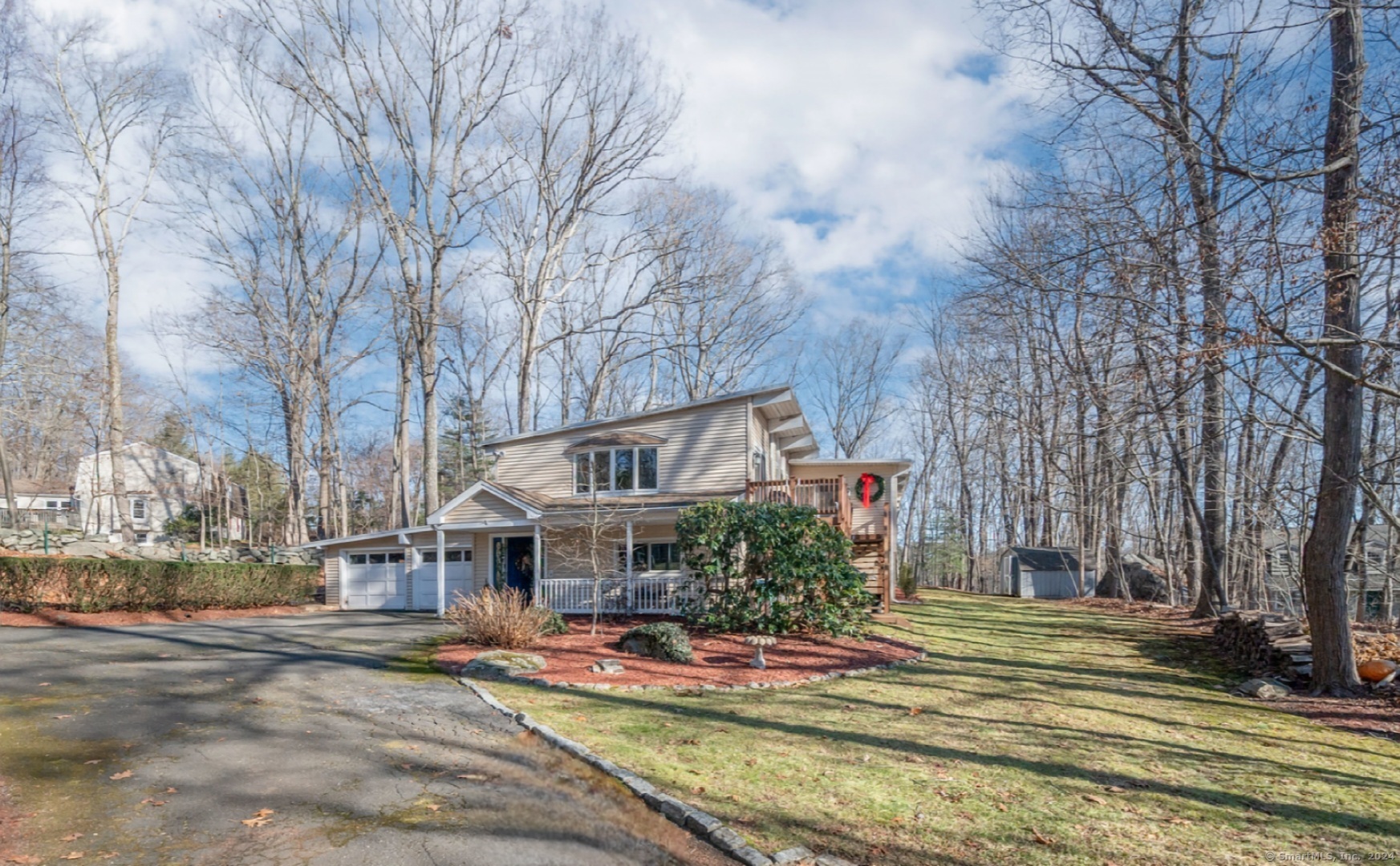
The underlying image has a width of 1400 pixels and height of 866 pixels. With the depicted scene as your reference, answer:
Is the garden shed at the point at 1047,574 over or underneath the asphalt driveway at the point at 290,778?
underneath

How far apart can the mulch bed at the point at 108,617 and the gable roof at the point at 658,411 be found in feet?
24.0

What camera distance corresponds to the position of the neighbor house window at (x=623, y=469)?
19.1 meters

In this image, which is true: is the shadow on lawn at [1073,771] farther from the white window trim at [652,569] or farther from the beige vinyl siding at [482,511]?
the beige vinyl siding at [482,511]

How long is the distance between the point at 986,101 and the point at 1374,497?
677cm

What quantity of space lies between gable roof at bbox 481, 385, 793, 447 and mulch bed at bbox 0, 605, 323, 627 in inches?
288

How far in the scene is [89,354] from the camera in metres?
27.3

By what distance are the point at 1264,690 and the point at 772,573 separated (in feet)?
23.4

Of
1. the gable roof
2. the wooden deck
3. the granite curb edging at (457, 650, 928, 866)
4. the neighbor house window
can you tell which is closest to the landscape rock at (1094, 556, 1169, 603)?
the wooden deck

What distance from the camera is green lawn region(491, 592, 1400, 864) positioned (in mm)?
4480

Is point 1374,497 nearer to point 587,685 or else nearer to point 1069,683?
point 1069,683

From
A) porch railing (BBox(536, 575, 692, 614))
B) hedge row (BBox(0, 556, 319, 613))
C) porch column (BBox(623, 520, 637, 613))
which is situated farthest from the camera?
porch railing (BBox(536, 575, 692, 614))

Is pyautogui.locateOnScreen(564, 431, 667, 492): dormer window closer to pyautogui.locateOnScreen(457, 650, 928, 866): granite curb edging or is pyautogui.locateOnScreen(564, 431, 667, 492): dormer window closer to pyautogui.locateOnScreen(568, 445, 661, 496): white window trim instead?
pyautogui.locateOnScreen(568, 445, 661, 496): white window trim

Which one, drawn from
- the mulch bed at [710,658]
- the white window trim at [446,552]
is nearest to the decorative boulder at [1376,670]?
the mulch bed at [710,658]

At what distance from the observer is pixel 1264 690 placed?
8.80m
